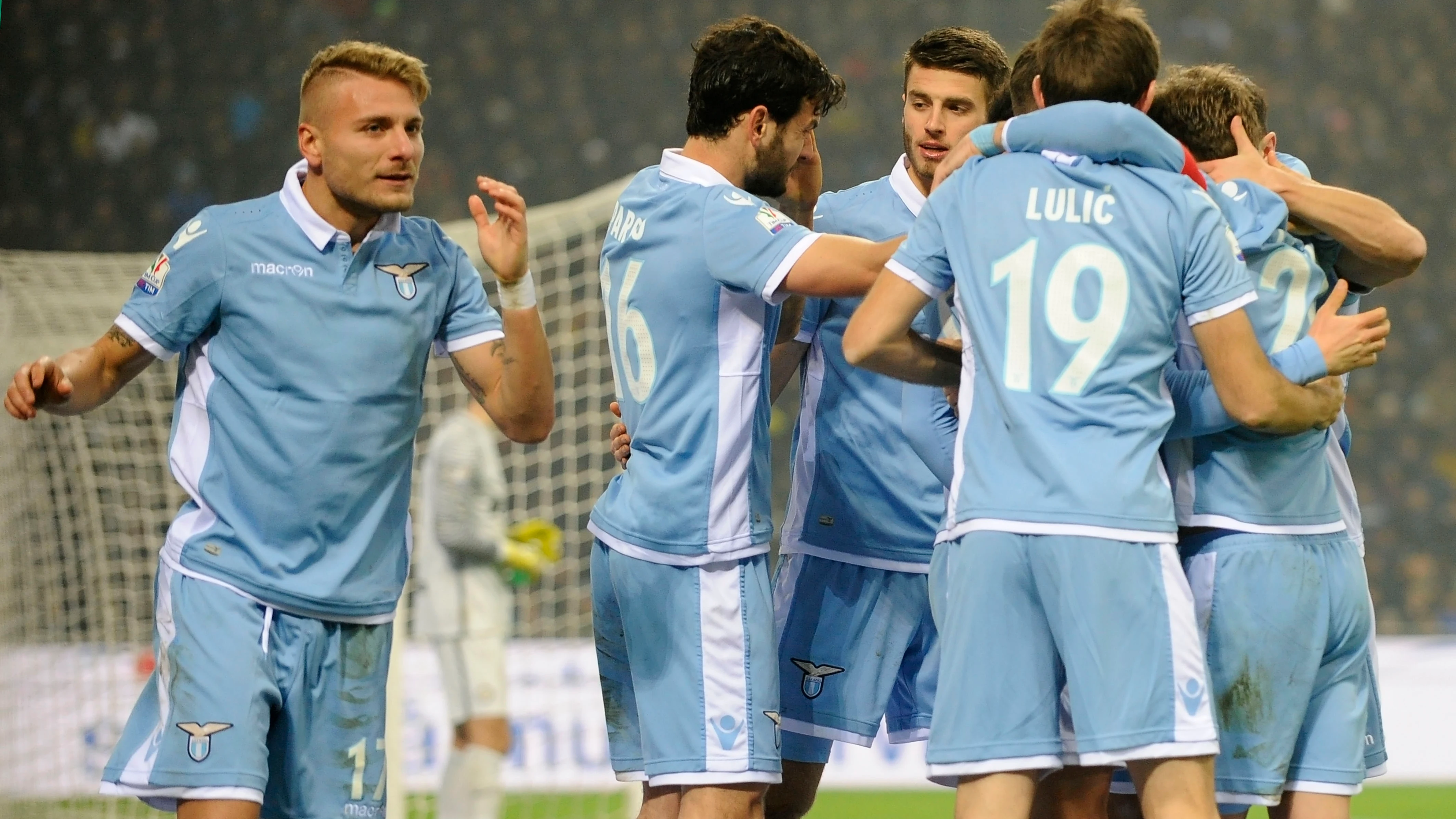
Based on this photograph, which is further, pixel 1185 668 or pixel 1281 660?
pixel 1281 660

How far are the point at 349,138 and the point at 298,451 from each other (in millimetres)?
671

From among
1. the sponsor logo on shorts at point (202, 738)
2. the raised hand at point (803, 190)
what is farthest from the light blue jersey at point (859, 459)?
the sponsor logo on shorts at point (202, 738)

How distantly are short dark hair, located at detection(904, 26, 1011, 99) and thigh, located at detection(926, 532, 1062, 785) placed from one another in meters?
1.39

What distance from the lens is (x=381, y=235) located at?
122 inches

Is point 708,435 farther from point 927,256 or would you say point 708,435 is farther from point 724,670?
point 927,256

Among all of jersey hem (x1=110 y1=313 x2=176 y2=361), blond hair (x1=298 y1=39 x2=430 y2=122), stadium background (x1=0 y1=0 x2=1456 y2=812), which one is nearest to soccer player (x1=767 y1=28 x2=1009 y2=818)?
blond hair (x1=298 y1=39 x2=430 y2=122)

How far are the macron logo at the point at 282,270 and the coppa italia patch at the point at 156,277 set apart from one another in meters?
0.18

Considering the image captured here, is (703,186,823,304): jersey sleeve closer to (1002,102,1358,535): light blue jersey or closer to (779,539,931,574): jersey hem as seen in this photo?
(1002,102,1358,535): light blue jersey

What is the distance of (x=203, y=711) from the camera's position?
9.22ft

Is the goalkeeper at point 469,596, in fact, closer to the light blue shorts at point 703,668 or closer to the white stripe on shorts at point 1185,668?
the light blue shorts at point 703,668

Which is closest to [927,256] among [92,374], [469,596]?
[92,374]

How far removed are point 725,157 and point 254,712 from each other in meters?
1.44

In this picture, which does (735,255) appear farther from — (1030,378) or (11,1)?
(11,1)

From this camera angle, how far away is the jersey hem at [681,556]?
9.37 ft
